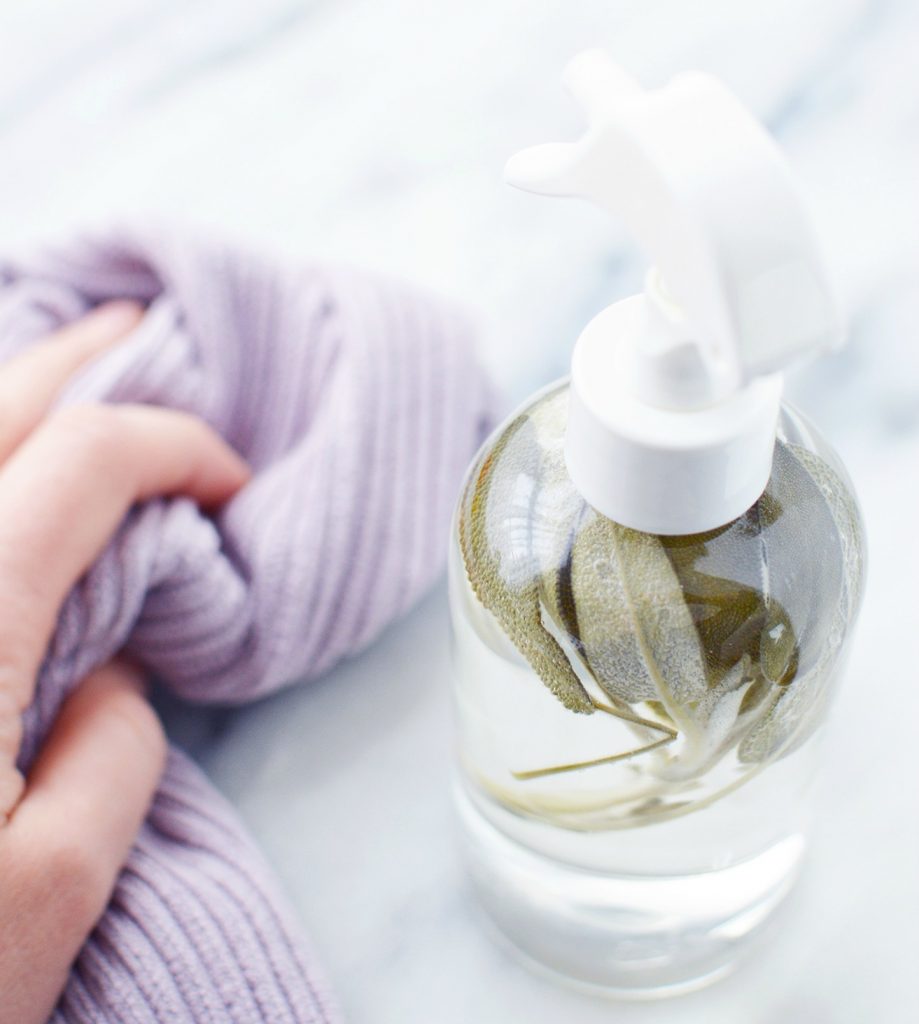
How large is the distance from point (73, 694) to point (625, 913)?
16 centimetres

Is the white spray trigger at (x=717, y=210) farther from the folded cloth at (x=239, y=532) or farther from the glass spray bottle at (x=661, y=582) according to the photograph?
the folded cloth at (x=239, y=532)

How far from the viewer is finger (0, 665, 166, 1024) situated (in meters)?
0.27

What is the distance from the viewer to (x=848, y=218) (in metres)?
0.44

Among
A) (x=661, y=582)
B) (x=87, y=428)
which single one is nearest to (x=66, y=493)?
(x=87, y=428)

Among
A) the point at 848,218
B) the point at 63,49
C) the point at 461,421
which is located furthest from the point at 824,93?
the point at 63,49

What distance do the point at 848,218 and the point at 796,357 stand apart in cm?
30

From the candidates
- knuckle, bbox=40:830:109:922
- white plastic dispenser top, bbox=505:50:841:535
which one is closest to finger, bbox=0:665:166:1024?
knuckle, bbox=40:830:109:922

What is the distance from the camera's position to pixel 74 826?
29 centimetres

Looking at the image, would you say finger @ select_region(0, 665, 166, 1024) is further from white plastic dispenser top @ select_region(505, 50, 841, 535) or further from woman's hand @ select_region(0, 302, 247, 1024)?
white plastic dispenser top @ select_region(505, 50, 841, 535)

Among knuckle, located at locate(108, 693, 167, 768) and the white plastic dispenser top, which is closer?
the white plastic dispenser top

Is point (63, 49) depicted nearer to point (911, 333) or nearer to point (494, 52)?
point (494, 52)

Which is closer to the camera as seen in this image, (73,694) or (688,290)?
(688,290)

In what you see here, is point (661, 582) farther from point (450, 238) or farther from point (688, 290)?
point (450, 238)

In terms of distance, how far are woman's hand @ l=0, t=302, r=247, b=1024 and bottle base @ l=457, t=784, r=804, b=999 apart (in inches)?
3.9
